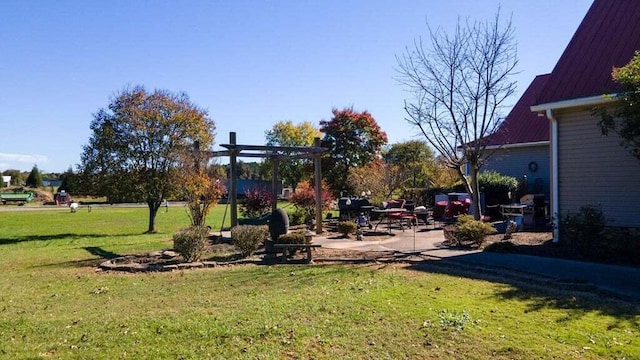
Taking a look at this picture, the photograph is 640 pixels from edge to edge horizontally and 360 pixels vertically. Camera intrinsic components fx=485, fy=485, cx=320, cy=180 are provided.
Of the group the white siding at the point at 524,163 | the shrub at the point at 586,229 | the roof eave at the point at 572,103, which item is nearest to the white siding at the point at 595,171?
the roof eave at the point at 572,103

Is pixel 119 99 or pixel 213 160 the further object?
pixel 119 99

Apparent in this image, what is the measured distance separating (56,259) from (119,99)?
10.4 m

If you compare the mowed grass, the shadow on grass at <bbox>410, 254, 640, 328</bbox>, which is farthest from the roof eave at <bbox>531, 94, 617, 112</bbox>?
the mowed grass

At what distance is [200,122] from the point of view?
838 inches

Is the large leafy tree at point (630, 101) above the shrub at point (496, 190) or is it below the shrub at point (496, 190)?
above

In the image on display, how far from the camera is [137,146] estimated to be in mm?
20672

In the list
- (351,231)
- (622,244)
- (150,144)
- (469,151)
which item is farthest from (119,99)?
(622,244)

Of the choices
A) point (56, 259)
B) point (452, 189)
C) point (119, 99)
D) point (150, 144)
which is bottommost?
point (56, 259)

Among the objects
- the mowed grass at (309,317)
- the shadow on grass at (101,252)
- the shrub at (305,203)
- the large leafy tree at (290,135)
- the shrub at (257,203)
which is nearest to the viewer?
the mowed grass at (309,317)

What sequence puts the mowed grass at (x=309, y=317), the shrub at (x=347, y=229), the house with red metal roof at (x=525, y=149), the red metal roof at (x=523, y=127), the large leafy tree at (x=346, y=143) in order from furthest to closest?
the large leafy tree at (x=346, y=143)
the red metal roof at (x=523, y=127)
the house with red metal roof at (x=525, y=149)
the shrub at (x=347, y=229)
the mowed grass at (x=309, y=317)

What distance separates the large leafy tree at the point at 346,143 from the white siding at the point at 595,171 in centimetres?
1636

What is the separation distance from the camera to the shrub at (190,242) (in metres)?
10.5

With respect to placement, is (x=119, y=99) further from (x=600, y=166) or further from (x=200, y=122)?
(x=600, y=166)

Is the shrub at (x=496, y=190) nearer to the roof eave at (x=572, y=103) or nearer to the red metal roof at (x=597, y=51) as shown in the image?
the red metal roof at (x=597, y=51)
